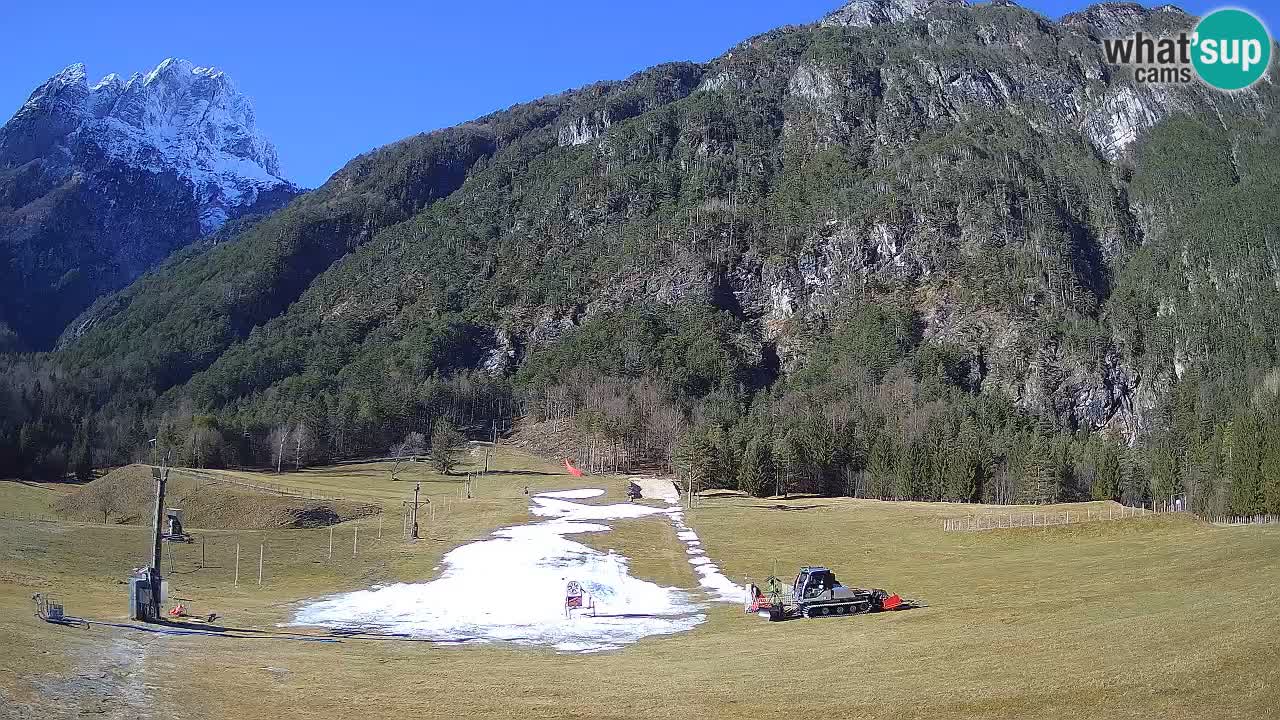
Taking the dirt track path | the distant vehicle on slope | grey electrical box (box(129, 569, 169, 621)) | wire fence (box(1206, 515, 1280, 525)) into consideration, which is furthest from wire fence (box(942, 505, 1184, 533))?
grey electrical box (box(129, 569, 169, 621))

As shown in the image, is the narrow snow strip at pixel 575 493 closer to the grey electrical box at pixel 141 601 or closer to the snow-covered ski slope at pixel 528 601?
the snow-covered ski slope at pixel 528 601

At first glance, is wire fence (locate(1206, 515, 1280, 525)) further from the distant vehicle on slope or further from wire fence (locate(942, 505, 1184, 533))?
the distant vehicle on slope

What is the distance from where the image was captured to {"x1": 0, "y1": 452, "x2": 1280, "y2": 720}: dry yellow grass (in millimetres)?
21203

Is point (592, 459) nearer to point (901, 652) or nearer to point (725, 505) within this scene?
point (725, 505)

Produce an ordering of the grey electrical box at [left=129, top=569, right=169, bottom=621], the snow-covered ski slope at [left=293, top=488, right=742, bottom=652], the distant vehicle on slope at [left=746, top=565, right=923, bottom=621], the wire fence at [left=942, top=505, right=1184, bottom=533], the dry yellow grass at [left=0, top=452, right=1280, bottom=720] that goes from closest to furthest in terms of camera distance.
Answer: the dry yellow grass at [left=0, top=452, right=1280, bottom=720]
the grey electrical box at [left=129, top=569, right=169, bottom=621]
the snow-covered ski slope at [left=293, top=488, right=742, bottom=652]
the distant vehicle on slope at [left=746, top=565, right=923, bottom=621]
the wire fence at [left=942, top=505, right=1184, bottom=533]

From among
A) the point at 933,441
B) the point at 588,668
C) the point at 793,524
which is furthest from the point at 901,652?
the point at 933,441

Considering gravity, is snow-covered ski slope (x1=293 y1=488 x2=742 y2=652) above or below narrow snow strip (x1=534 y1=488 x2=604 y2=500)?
below

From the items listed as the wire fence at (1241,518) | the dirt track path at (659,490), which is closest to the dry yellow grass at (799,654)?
the wire fence at (1241,518)

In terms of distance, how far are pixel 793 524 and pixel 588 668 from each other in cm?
4797

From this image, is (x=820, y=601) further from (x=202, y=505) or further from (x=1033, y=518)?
(x=202, y=505)

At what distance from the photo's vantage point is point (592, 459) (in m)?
156

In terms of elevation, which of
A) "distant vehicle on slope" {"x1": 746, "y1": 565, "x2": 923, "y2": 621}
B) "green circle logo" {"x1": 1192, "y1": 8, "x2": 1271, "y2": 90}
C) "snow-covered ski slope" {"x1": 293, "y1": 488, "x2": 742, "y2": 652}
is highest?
"green circle logo" {"x1": 1192, "y1": 8, "x2": 1271, "y2": 90}

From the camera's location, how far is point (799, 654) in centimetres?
2880

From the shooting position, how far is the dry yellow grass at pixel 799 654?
21203 mm
